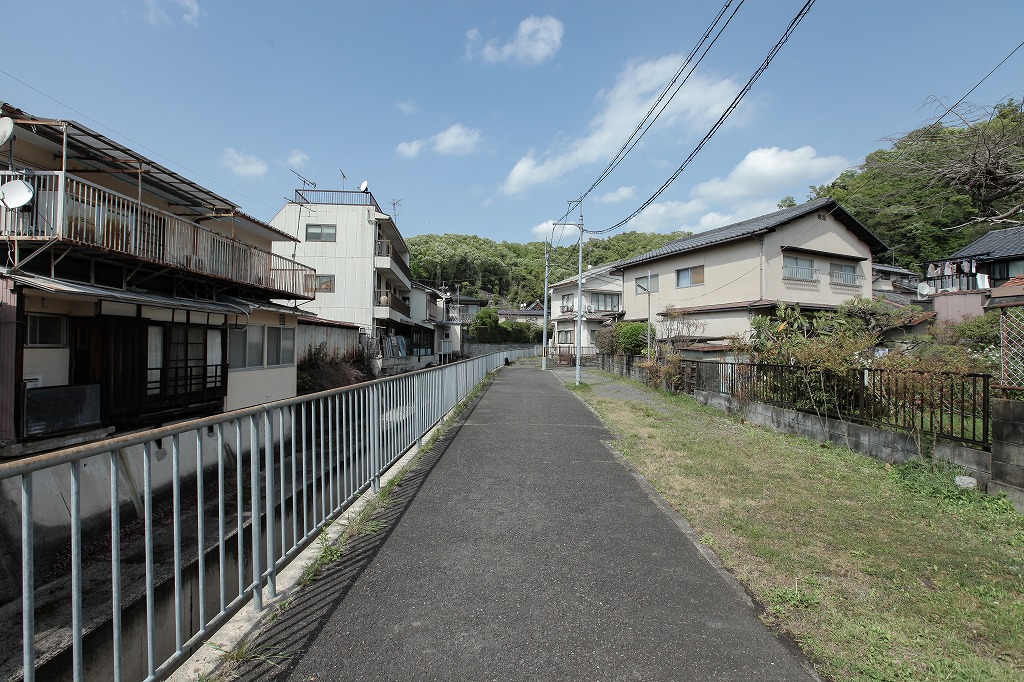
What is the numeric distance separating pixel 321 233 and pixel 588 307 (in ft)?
72.3

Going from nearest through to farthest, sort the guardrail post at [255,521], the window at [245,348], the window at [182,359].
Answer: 1. the guardrail post at [255,521]
2. the window at [182,359]
3. the window at [245,348]

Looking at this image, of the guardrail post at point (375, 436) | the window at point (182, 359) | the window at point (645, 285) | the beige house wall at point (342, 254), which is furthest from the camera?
the window at point (645, 285)

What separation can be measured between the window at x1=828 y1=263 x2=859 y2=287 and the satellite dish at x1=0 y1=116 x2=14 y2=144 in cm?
2500

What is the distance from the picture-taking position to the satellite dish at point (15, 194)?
7199mm

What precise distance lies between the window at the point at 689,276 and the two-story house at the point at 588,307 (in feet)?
43.1

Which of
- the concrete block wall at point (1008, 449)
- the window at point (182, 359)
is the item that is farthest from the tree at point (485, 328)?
the concrete block wall at point (1008, 449)

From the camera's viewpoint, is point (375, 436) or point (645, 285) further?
point (645, 285)

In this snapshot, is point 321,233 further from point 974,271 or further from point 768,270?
point 974,271

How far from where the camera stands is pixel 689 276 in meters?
23.1

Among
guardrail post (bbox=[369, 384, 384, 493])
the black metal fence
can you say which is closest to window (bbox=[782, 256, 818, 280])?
the black metal fence

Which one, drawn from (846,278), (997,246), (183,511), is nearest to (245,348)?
(183,511)

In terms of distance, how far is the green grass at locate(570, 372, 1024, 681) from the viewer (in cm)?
252

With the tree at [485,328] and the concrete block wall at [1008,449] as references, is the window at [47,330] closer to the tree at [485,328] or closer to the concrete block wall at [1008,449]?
the concrete block wall at [1008,449]

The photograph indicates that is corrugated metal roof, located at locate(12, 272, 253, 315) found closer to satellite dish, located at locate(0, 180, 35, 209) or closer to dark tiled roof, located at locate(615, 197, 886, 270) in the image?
satellite dish, located at locate(0, 180, 35, 209)
